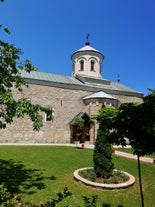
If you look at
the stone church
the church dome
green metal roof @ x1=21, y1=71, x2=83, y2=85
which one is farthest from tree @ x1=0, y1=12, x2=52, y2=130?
the church dome

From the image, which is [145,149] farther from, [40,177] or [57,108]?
[57,108]

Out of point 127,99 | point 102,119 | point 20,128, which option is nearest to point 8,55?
point 102,119

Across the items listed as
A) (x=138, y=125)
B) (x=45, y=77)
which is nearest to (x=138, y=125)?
(x=138, y=125)

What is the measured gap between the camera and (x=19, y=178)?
Result: 805cm

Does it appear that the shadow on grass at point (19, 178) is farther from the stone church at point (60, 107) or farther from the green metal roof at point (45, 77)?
the green metal roof at point (45, 77)

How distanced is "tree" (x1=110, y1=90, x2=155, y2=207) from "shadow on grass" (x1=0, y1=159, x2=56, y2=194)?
3.74 meters

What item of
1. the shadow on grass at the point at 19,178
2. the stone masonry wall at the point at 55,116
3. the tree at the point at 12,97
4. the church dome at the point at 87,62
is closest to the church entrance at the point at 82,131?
the stone masonry wall at the point at 55,116

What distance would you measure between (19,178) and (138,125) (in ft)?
18.8

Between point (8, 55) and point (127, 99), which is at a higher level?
point (127, 99)

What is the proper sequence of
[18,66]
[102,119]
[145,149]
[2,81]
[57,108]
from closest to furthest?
[145,149] → [102,119] → [2,81] → [18,66] → [57,108]

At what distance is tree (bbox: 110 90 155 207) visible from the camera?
4.42 meters

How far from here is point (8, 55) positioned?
6.91 metres

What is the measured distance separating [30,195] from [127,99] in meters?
22.4

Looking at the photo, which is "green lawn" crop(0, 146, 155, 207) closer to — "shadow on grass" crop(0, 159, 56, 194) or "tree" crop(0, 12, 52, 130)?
"shadow on grass" crop(0, 159, 56, 194)
